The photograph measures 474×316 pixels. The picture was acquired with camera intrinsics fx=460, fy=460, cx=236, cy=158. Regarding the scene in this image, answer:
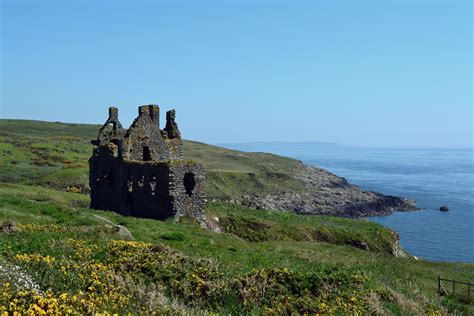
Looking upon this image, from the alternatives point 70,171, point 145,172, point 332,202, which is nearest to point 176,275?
point 145,172

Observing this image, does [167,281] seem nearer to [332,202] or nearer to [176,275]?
[176,275]

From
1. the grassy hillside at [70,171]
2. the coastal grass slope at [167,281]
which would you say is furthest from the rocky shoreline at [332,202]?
the coastal grass slope at [167,281]

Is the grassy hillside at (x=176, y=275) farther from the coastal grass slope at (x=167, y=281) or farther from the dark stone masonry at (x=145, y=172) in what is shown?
the dark stone masonry at (x=145, y=172)

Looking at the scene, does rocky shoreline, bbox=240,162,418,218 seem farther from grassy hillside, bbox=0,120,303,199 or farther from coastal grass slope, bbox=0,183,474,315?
coastal grass slope, bbox=0,183,474,315

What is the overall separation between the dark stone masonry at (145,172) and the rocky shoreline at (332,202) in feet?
157

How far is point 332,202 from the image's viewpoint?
113 meters

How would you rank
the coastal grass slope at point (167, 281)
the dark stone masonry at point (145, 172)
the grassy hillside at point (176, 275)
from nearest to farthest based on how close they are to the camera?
the coastal grass slope at point (167, 281) → the grassy hillside at point (176, 275) → the dark stone masonry at point (145, 172)

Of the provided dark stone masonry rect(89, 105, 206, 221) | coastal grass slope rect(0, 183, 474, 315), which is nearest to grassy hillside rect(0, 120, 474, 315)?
coastal grass slope rect(0, 183, 474, 315)

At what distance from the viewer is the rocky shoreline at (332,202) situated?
333 ft

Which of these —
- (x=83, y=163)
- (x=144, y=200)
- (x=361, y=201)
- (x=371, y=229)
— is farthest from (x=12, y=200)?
(x=361, y=201)

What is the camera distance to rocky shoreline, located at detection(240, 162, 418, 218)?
10138cm

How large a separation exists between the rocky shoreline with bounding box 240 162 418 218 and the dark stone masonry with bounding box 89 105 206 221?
1888 inches

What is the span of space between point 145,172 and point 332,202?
3199 inches

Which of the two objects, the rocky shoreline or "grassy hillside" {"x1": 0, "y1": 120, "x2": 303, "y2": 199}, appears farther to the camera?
the rocky shoreline
